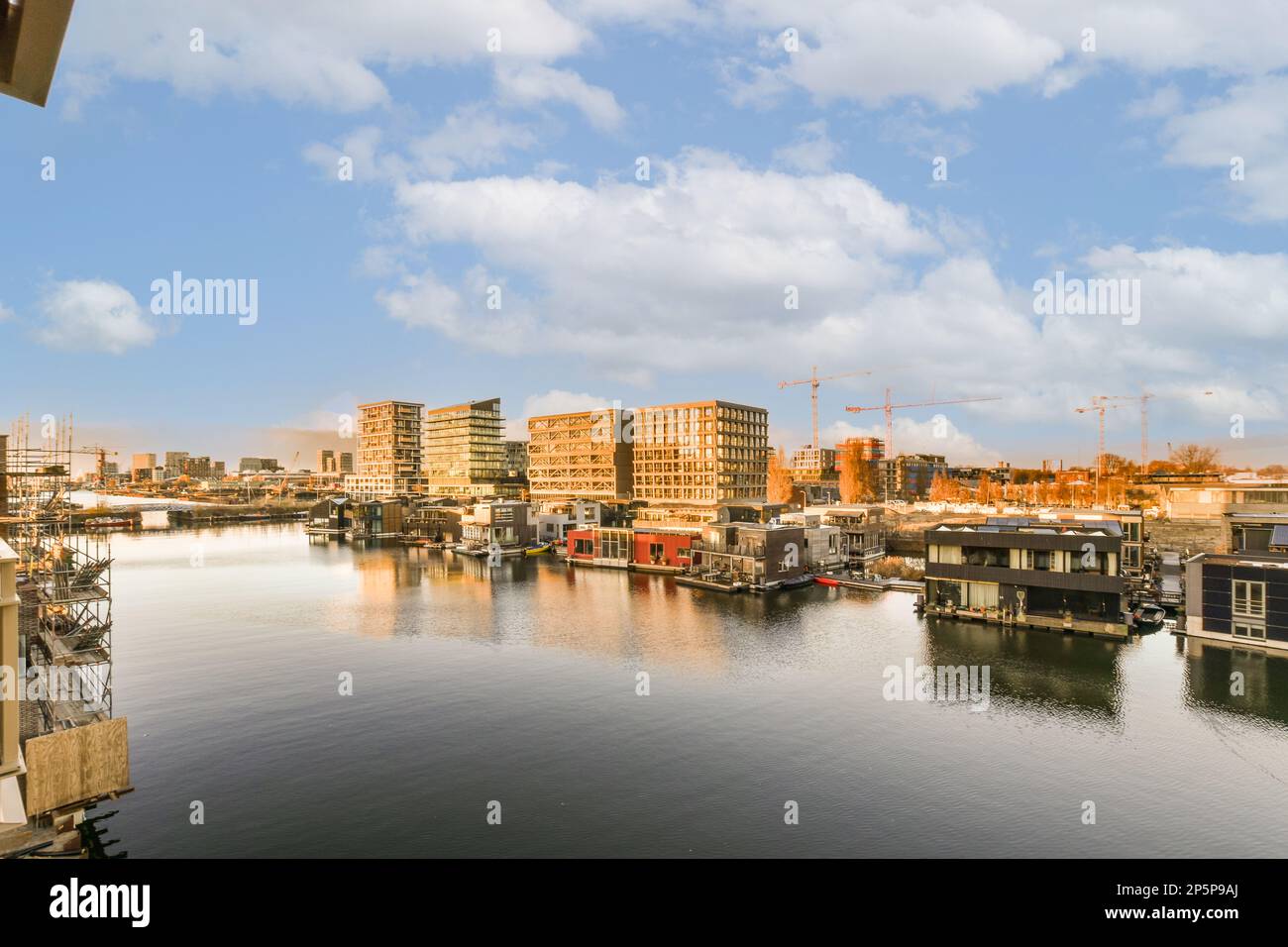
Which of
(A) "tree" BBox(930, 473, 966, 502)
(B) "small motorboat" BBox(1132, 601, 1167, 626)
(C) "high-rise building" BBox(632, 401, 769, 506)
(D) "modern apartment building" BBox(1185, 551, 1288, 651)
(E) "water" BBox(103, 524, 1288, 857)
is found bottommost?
(E) "water" BBox(103, 524, 1288, 857)

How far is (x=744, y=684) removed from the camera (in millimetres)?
24734

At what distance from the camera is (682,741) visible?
64.0 ft

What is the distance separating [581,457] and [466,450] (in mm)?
35788

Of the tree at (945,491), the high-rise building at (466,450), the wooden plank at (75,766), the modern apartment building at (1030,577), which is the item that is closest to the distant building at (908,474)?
the tree at (945,491)

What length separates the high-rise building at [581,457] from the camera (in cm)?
9125

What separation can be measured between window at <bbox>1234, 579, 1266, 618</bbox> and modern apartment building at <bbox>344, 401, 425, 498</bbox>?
119924 millimetres

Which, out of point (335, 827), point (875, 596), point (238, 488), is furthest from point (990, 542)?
point (238, 488)

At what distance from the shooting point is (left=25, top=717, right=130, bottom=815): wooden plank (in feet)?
37.1

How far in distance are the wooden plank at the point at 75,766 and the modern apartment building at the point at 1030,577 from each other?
33.8m

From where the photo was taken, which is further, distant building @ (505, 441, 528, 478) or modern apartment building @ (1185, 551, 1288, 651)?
distant building @ (505, 441, 528, 478)

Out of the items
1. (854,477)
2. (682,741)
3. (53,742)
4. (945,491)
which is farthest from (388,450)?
(53,742)

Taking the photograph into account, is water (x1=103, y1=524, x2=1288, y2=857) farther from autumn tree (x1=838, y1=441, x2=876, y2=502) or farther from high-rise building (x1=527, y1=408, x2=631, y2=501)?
autumn tree (x1=838, y1=441, x2=876, y2=502)

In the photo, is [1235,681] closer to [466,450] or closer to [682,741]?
[682,741]

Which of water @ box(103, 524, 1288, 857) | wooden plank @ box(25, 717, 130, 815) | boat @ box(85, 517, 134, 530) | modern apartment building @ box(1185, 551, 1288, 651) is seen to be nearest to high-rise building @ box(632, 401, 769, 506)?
water @ box(103, 524, 1288, 857)
